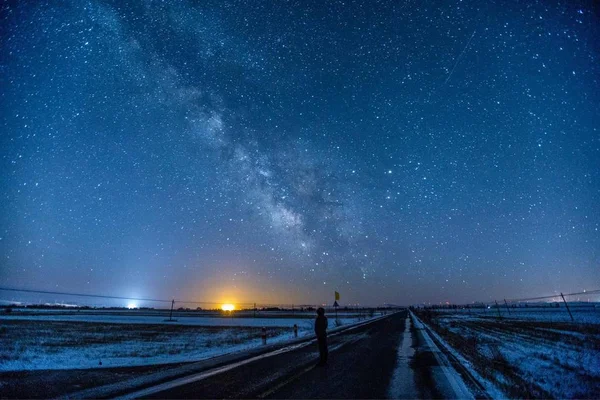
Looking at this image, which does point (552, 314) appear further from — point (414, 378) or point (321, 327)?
point (414, 378)

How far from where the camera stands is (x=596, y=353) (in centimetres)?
1311

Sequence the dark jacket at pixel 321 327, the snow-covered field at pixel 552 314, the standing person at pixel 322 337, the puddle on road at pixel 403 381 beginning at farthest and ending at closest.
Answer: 1. the snow-covered field at pixel 552 314
2. the dark jacket at pixel 321 327
3. the standing person at pixel 322 337
4. the puddle on road at pixel 403 381

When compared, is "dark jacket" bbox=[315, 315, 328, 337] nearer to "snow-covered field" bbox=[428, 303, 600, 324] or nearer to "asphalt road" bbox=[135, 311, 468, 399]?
"asphalt road" bbox=[135, 311, 468, 399]

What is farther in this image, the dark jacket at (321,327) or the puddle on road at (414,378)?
the dark jacket at (321,327)

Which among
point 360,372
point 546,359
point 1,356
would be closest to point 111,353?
point 1,356

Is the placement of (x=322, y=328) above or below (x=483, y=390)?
above

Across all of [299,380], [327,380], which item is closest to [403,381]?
[327,380]

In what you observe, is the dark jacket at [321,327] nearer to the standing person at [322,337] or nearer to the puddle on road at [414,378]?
the standing person at [322,337]

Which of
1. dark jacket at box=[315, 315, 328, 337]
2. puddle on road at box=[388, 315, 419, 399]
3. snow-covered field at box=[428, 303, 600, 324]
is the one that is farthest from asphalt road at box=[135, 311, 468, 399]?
snow-covered field at box=[428, 303, 600, 324]

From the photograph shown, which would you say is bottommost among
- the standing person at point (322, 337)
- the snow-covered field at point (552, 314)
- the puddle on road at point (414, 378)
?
the snow-covered field at point (552, 314)

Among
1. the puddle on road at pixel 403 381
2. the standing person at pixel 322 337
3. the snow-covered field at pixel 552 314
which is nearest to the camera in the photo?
the puddle on road at pixel 403 381

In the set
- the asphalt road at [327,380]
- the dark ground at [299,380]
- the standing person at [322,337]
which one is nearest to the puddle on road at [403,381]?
the asphalt road at [327,380]

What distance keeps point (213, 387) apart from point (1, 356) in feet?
38.6

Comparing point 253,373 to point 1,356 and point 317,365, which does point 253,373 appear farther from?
point 1,356
